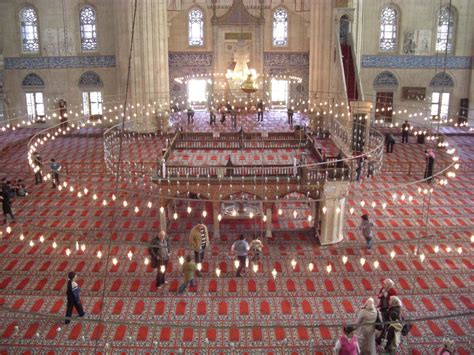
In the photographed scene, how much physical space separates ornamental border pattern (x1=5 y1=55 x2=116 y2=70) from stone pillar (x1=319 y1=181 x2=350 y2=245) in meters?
11.4

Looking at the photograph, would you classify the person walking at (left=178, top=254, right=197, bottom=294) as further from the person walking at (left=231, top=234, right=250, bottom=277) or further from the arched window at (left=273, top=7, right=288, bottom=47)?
the arched window at (left=273, top=7, right=288, bottom=47)

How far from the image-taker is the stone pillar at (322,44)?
581 inches

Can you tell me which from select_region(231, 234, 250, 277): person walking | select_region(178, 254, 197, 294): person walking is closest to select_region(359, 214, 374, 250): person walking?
select_region(231, 234, 250, 277): person walking

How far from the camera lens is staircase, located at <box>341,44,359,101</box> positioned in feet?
46.2

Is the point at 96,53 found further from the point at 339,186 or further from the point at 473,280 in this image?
the point at 473,280

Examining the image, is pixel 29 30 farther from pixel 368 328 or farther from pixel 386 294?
pixel 368 328

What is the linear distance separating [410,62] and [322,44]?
4.42 meters

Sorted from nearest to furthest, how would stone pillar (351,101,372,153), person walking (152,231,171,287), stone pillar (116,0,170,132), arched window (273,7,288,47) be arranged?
person walking (152,231,171,287), stone pillar (351,101,372,153), stone pillar (116,0,170,132), arched window (273,7,288,47)

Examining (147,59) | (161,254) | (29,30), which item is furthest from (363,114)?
(29,30)

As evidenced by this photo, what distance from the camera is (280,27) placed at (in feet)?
62.1

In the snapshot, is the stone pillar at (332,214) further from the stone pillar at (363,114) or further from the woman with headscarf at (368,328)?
the stone pillar at (363,114)

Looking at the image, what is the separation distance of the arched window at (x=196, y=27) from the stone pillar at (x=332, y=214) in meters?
12.0

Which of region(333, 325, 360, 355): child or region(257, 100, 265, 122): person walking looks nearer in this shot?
region(333, 325, 360, 355): child

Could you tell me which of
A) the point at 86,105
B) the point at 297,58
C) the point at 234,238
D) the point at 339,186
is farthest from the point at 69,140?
the point at 339,186
